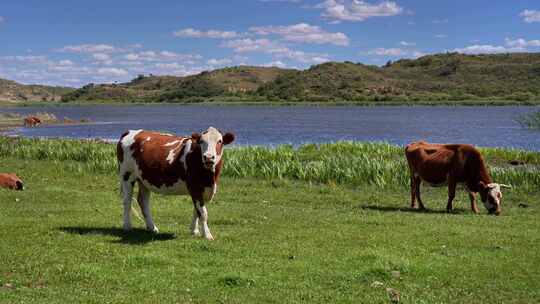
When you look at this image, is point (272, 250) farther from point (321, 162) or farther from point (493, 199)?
point (321, 162)

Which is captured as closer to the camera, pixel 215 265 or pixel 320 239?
pixel 215 265

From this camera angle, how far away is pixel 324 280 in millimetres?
9500

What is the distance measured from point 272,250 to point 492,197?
7649 mm

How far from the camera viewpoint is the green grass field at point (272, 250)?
8953mm

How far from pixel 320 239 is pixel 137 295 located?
14.8 feet

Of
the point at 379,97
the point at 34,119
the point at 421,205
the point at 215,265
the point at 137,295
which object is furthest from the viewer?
the point at 379,97

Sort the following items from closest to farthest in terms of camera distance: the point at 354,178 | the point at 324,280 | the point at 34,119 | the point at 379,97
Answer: the point at 324,280, the point at 354,178, the point at 34,119, the point at 379,97

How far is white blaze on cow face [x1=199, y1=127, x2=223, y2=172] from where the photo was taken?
11586 mm

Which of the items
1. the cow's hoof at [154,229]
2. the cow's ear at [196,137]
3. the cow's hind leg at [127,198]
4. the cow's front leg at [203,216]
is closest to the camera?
the cow's ear at [196,137]

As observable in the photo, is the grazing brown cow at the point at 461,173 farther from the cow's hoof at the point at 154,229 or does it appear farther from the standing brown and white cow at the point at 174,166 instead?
the cow's hoof at the point at 154,229

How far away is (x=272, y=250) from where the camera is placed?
11328 millimetres

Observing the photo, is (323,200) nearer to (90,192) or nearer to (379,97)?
(90,192)

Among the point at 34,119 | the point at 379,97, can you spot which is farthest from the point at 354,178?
the point at 379,97

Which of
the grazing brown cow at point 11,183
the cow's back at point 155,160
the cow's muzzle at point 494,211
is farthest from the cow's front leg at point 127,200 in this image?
the cow's muzzle at point 494,211
